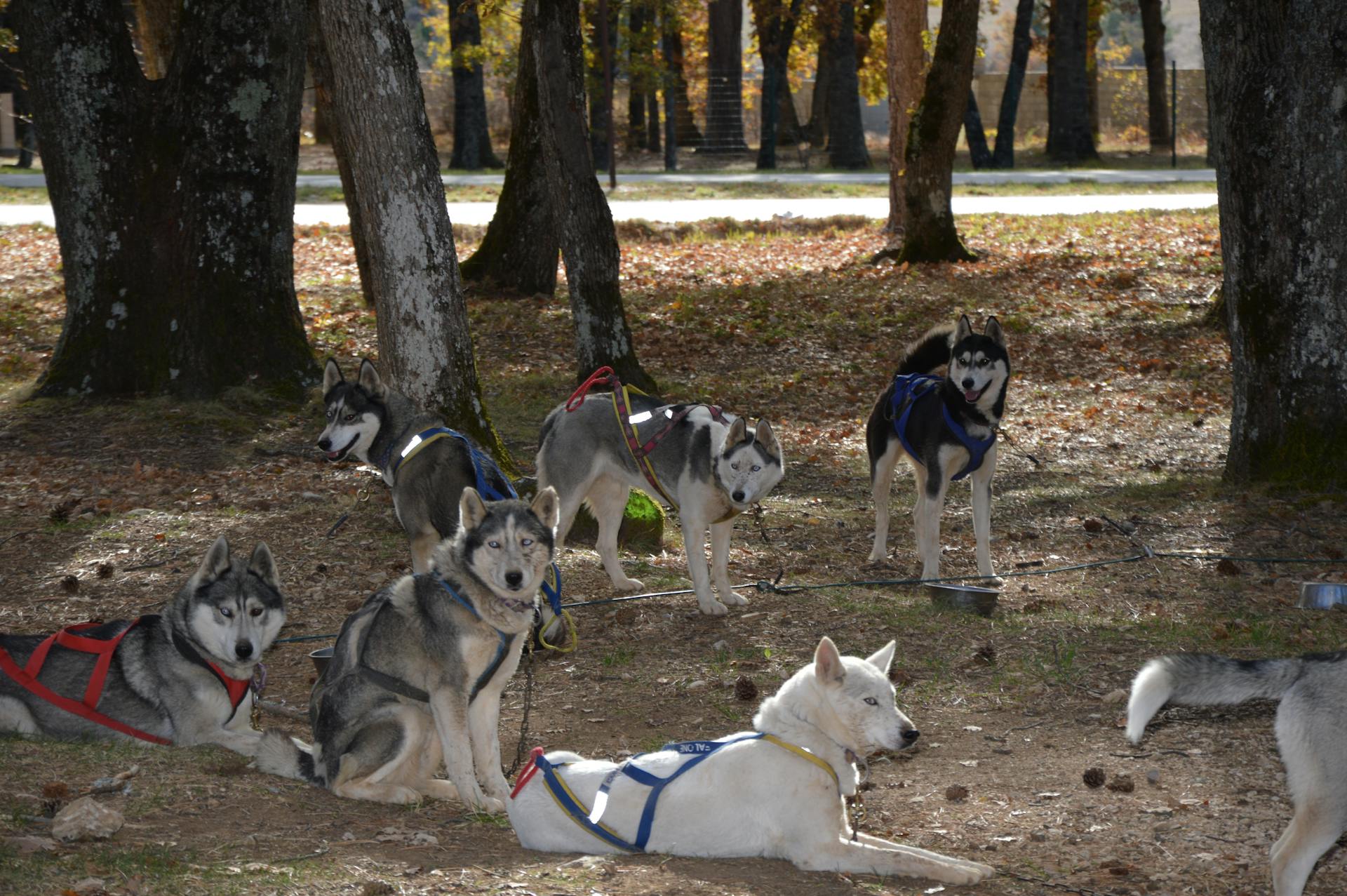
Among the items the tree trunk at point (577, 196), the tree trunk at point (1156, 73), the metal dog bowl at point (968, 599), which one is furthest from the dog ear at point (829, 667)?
the tree trunk at point (1156, 73)

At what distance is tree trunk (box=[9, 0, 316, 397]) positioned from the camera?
1312cm

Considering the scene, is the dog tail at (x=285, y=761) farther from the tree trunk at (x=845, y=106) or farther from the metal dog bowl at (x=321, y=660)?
the tree trunk at (x=845, y=106)

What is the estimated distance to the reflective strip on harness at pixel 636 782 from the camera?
5172 millimetres

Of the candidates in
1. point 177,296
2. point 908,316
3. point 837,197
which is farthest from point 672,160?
point 177,296

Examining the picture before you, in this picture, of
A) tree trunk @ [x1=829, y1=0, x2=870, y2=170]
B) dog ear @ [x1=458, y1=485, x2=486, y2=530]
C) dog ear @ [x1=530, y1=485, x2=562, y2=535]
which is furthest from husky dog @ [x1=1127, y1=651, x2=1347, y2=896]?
tree trunk @ [x1=829, y1=0, x2=870, y2=170]

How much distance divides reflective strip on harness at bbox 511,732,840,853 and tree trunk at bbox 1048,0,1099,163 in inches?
1616

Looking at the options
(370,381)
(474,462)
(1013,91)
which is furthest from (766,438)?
(1013,91)

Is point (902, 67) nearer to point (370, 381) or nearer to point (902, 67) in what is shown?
point (902, 67)

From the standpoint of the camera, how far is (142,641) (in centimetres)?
664

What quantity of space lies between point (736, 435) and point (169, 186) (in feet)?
26.7

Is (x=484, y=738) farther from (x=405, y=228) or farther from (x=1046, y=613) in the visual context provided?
(x=405, y=228)

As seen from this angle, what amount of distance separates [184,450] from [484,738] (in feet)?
23.3

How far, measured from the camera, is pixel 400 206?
9828 mm

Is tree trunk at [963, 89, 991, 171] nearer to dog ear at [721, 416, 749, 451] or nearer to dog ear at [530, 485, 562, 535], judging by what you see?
dog ear at [721, 416, 749, 451]
